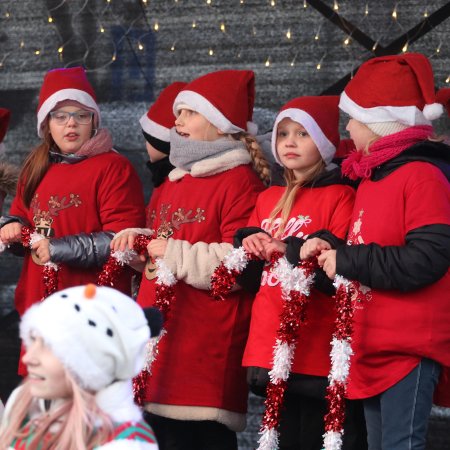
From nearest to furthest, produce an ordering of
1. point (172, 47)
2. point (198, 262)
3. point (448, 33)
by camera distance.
Result: point (198, 262)
point (448, 33)
point (172, 47)

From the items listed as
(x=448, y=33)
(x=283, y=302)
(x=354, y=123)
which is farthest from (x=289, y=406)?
(x=448, y=33)

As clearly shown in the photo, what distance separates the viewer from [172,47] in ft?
17.5

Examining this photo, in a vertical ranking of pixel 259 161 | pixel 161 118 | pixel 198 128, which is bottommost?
pixel 259 161

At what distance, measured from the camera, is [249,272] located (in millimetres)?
4102

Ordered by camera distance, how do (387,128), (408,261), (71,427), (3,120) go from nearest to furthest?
(71,427) → (408,261) → (387,128) → (3,120)

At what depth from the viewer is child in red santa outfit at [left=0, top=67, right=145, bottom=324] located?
4.50 meters

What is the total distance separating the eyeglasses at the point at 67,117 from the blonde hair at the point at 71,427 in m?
2.14

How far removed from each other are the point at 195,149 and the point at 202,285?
0.57 meters

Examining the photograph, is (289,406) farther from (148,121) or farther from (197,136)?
(148,121)

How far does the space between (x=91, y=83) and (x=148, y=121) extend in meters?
0.61

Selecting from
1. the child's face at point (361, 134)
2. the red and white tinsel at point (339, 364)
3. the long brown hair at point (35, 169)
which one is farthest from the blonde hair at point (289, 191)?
the long brown hair at point (35, 169)

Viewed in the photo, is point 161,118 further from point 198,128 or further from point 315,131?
point 315,131

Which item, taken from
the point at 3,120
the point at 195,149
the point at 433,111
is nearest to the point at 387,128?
the point at 433,111

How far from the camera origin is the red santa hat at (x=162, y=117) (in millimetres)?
4941
